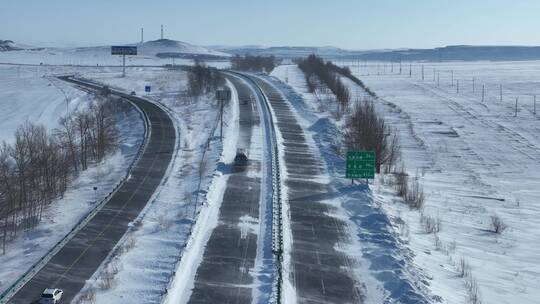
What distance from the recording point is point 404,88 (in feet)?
395

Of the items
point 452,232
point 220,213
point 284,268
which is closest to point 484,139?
point 452,232

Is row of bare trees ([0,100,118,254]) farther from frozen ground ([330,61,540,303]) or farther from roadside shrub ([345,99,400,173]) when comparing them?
roadside shrub ([345,99,400,173])

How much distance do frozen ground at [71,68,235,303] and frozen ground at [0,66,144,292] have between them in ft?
11.5

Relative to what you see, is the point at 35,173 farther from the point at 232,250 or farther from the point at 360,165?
the point at 360,165

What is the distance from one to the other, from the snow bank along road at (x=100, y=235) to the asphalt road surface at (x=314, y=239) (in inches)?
315

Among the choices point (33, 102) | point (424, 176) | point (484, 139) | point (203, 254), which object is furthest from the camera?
point (33, 102)

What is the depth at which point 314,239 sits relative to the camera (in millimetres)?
28281

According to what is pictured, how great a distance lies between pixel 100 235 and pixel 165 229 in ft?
9.55

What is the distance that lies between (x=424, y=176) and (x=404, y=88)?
259 feet

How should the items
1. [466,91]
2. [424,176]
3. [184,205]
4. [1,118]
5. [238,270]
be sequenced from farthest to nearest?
[466,91], [1,118], [424,176], [184,205], [238,270]

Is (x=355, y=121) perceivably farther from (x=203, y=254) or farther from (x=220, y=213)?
(x=203, y=254)

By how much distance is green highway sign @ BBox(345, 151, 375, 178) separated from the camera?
36.3 meters

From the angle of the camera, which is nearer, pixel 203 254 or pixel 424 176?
pixel 203 254

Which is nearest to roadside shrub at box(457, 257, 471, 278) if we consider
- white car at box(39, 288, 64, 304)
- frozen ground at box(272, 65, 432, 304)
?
frozen ground at box(272, 65, 432, 304)
